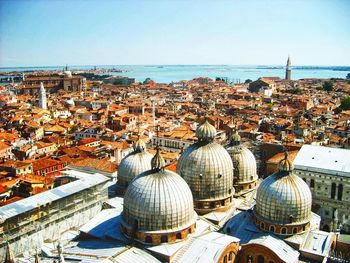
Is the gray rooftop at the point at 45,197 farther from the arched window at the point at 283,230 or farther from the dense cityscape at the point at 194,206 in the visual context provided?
the arched window at the point at 283,230

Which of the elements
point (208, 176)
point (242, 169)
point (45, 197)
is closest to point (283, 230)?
point (208, 176)

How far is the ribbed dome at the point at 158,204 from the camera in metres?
16.7

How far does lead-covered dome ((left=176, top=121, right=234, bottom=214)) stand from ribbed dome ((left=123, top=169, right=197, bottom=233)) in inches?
107

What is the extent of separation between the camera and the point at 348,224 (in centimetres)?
2634

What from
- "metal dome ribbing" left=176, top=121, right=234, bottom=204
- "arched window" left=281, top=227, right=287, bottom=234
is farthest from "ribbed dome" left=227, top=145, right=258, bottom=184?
"arched window" left=281, top=227, right=287, bottom=234

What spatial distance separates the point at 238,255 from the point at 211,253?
243 cm

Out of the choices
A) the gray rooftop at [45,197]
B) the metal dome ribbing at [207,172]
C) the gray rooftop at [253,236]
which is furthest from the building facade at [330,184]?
the gray rooftop at [45,197]

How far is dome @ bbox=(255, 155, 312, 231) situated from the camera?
18.6 m

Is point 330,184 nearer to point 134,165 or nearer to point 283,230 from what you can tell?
point 283,230

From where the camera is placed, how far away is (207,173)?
20266mm

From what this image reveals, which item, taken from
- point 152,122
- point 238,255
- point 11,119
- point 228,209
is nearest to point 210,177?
point 228,209

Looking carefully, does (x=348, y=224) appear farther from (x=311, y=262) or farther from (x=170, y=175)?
(x=170, y=175)

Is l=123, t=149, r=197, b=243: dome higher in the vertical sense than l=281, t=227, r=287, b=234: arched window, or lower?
higher

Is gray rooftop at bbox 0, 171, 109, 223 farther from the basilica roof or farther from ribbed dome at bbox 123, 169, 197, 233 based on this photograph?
the basilica roof
